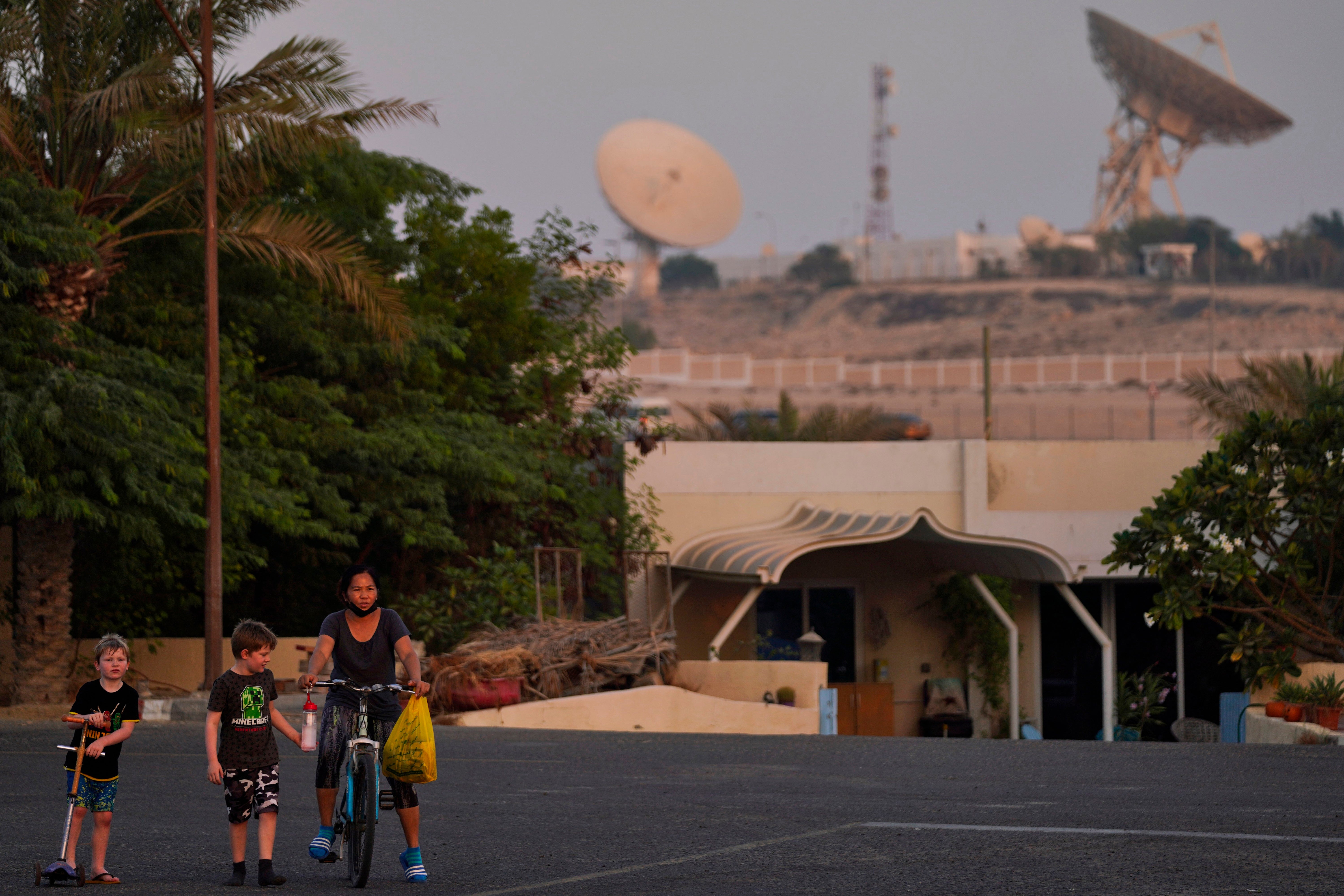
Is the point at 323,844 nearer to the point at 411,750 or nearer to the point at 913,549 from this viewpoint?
the point at 411,750

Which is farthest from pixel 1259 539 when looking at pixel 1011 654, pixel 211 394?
pixel 211 394

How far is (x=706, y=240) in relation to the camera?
322 ft

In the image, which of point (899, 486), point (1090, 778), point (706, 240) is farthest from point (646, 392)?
point (1090, 778)

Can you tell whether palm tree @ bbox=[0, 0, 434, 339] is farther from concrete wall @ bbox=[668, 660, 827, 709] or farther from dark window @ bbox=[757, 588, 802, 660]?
dark window @ bbox=[757, 588, 802, 660]

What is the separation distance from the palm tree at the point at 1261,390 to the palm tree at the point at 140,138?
559 inches

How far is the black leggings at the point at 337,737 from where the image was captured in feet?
24.0

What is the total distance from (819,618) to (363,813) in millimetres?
18598

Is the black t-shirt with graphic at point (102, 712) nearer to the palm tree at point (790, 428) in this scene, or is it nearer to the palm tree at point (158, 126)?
the palm tree at point (158, 126)

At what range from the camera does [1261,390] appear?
28000mm

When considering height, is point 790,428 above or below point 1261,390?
below

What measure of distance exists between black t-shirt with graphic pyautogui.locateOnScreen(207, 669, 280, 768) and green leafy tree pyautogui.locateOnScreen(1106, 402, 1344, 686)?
12920 mm

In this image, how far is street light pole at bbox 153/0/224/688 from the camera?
16.5 m

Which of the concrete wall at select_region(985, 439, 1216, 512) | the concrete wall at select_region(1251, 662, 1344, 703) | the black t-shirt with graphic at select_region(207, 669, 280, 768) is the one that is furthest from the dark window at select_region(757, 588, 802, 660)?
the black t-shirt with graphic at select_region(207, 669, 280, 768)

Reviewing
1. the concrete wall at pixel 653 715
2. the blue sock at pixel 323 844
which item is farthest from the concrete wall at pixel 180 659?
the blue sock at pixel 323 844
